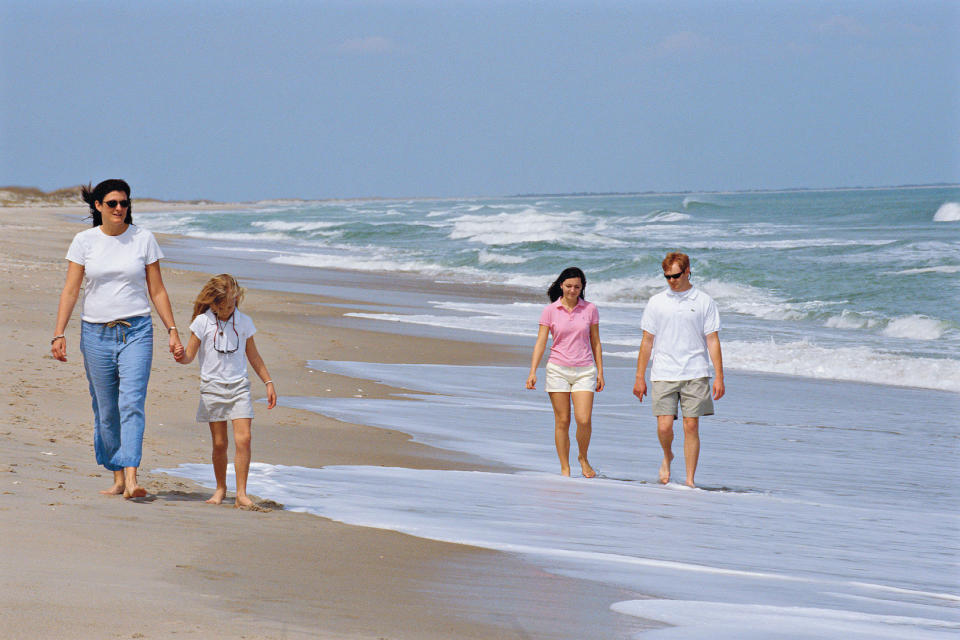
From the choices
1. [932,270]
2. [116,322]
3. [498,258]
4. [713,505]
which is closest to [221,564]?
[116,322]

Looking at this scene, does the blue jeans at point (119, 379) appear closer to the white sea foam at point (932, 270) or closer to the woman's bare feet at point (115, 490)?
the woman's bare feet at point (115, 490)

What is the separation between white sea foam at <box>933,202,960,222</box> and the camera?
179ft

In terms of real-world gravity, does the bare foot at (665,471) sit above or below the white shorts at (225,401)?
below

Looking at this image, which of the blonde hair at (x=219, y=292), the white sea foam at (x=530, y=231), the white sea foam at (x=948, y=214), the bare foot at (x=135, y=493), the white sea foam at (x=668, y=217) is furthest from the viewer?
the white sea foam at (x=668, y=217)

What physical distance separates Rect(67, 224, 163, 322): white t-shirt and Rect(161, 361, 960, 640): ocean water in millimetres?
1291

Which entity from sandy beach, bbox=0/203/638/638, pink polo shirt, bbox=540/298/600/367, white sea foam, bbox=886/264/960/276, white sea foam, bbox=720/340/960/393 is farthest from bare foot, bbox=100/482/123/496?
white sea foam, bbox=886/264/960/276

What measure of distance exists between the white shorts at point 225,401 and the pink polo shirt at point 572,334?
2.52 m

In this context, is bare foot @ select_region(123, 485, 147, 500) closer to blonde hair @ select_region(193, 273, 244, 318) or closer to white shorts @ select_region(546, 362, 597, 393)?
blonde hair @ select_region(193, 273, 244, 318)

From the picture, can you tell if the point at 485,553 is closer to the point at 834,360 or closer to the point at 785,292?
the point at 834,360

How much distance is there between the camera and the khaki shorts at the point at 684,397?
7.13 m

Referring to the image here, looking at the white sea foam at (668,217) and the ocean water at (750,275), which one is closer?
the ocean water at (750,275)

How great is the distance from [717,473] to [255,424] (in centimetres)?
341

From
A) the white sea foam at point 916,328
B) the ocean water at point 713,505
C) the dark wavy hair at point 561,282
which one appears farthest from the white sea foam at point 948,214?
the dark wavy hair at point 561,282

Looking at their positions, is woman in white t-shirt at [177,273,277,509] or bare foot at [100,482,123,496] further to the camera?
woman in white t-shirt at [177,273,277,509]
